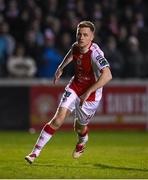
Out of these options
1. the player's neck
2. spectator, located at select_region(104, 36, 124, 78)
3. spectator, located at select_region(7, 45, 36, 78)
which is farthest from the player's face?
spectator, located at select_region(104, 36, 124, 78)

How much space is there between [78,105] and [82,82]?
36cm

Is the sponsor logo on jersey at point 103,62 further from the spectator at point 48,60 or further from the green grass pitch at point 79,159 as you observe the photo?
the spectator at point 48,60

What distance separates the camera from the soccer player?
11.2 metres

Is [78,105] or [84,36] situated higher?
[84,36]

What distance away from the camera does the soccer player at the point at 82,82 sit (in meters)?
11.2

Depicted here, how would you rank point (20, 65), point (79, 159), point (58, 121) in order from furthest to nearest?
point (20, 65) < point (79, 159) < point (58, 121)

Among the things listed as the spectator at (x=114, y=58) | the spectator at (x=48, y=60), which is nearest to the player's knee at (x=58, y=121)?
the spectator at (x=48, y=60)

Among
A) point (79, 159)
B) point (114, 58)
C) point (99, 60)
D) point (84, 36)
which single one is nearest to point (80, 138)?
point (79, 159)

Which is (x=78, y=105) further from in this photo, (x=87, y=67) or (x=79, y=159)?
(x=79, y=159)

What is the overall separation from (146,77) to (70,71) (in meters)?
2.08

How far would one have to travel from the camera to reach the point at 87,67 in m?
11.6

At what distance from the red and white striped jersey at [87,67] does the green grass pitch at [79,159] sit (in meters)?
1.15

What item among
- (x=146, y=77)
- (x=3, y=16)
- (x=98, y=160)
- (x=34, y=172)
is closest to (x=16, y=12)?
(x=3, y=16)

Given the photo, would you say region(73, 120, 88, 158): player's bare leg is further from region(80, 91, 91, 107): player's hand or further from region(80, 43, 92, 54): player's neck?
region(80, 43, 92, 54): player's neck
